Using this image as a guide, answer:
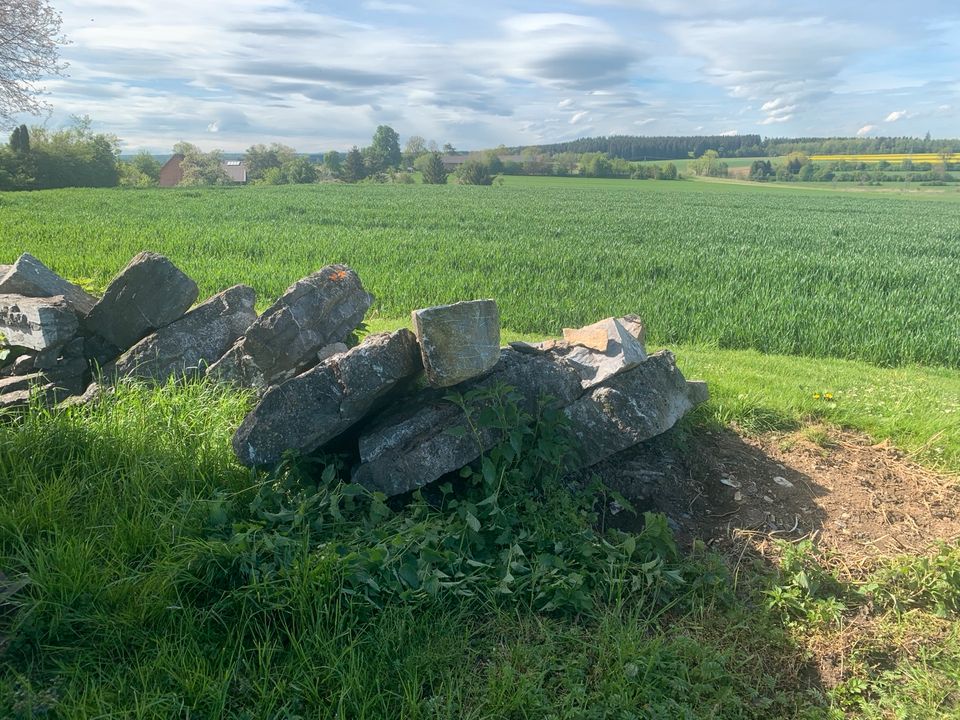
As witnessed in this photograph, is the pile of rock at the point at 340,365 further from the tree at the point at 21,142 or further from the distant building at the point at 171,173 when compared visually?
the distant building at the point at 171,173

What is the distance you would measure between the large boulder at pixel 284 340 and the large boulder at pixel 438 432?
1.49 meters

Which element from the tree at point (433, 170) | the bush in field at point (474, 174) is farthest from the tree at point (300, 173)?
the bush in field at point (474, 174)

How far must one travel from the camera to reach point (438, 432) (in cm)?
420

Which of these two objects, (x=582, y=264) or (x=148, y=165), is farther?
(x=148, y=165)

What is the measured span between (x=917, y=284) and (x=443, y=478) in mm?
15061

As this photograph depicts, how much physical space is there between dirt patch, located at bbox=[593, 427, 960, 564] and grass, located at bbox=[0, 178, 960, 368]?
4.31 meters

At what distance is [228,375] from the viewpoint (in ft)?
18.1

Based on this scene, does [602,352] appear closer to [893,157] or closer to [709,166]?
[709,166]

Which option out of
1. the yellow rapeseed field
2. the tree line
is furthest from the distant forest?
the tree line

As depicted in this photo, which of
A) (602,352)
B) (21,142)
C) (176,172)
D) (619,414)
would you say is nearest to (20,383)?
(602,352)

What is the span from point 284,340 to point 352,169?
77.1 meters

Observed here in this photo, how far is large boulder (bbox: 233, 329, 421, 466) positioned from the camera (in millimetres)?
4168

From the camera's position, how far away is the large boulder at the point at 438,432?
4.06 m

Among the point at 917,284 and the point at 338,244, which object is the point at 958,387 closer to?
the point at 917,284
